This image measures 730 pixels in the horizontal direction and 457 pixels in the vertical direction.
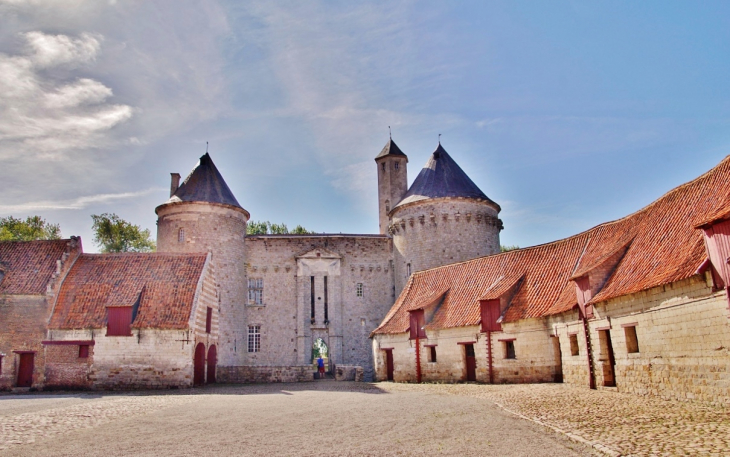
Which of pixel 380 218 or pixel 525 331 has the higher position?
pixel 380 218

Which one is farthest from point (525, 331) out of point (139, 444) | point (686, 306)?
point (139, 444)

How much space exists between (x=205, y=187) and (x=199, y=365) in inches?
494

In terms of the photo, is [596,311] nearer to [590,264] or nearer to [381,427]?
[590,264]

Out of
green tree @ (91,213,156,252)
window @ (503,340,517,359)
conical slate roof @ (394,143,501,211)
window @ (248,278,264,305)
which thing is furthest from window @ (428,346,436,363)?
green tree @ (91,213,156,252)

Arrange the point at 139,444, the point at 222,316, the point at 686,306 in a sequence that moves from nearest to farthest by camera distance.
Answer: the point at 139,444 < the point at 686,306 < the point at 222,316

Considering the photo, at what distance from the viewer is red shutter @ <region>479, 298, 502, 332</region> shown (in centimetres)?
2328

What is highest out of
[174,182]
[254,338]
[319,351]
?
[174,182]

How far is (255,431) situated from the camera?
424 inches

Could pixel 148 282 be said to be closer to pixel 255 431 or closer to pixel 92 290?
pixel 92 290

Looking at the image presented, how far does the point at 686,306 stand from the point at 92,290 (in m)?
22.4

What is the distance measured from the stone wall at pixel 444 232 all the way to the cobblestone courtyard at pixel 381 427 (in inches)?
711

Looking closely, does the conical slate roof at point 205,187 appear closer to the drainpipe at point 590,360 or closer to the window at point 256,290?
the window at point 256,290

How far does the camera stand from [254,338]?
35.8 m

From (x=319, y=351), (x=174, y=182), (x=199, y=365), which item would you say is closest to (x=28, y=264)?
(x=199, y=365)
